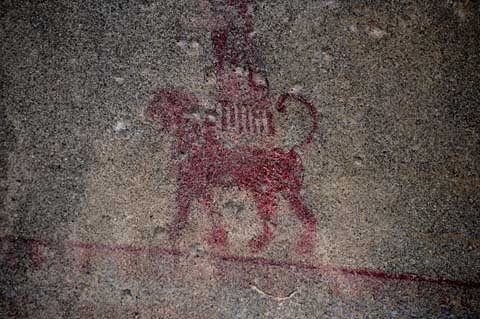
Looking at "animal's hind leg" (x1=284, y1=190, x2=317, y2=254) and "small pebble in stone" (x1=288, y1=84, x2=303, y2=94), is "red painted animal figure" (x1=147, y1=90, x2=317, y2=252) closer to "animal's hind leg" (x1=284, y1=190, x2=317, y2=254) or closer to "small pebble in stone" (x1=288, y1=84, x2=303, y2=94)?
"animal's hind leg" (x1=284, y1=190, x2=317, y2=254)

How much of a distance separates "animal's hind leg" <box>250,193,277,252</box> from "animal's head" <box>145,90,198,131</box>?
18.2 inches

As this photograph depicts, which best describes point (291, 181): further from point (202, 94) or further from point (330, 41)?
point (330, 41)

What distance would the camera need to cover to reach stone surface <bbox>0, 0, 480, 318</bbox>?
1659 mm

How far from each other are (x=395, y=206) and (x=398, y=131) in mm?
340

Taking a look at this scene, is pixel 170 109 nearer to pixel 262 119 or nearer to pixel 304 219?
pixel 262 119

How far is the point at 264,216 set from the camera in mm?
1753

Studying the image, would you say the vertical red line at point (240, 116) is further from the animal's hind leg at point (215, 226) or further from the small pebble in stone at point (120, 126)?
the small pebble in stone at point (120, 126)

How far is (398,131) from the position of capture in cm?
188

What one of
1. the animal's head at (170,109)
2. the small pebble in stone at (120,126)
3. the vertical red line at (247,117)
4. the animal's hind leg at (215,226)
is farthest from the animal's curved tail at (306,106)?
the small pebble in stone at (120,126)

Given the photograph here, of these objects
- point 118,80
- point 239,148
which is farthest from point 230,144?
point 118,80

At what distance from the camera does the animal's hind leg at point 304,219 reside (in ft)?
5.72

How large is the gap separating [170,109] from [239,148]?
0.34 metres

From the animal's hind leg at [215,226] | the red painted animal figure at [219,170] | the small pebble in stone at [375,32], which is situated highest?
the small pebble in stone at [375,32]

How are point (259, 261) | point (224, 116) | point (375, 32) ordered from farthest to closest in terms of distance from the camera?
point (375, 32)
point (224, 116)
point (259, 261)
